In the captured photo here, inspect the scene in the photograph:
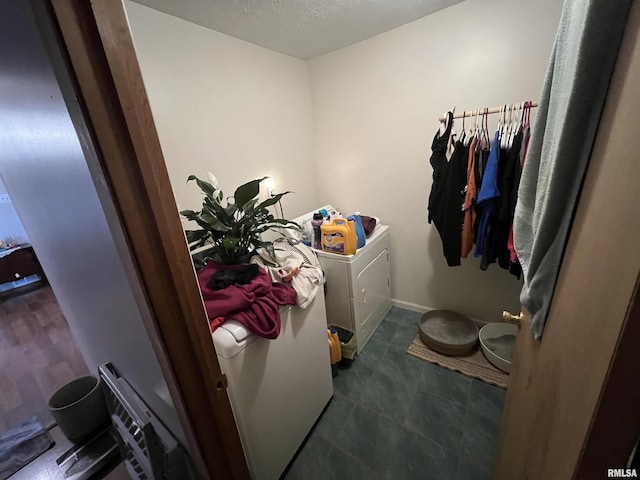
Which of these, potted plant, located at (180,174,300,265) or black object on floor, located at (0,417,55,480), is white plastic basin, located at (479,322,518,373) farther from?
black object on floor, located at (0,417,55,480)

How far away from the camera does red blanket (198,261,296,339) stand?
3.20 feet

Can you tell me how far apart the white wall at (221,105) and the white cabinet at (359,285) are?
799 mm

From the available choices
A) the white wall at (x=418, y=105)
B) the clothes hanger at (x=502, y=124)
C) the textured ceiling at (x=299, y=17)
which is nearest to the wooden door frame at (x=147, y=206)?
the textured ceiling at (x=299, y=17)

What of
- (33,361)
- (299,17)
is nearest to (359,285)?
(299,17)

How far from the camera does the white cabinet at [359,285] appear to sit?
1783 mm

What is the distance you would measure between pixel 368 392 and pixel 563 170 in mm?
1651

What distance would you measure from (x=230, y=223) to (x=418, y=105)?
1.65 metres

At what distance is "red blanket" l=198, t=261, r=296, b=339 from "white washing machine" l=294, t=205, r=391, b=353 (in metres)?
0.71

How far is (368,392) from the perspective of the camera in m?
1.66

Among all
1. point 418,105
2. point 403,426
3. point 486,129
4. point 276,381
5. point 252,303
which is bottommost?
point 403,426

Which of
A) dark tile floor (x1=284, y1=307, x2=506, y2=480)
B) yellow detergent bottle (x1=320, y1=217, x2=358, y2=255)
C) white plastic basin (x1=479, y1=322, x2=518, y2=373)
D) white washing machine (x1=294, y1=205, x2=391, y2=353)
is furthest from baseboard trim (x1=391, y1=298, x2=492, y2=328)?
yellow detergent bottle (x1=320, y1=217, x2=358, y2=255)

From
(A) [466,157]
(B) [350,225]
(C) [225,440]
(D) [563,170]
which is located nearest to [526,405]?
(D) [563,170]

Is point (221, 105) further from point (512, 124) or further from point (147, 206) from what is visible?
point (512, 124)

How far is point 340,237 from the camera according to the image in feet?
5.71
